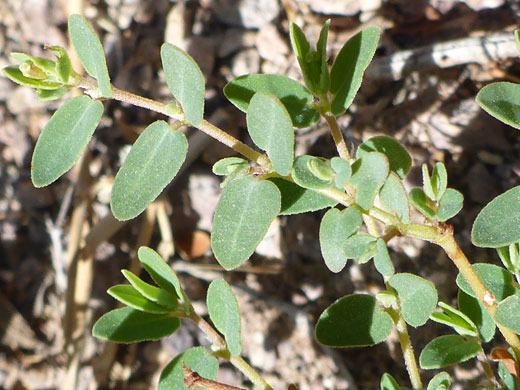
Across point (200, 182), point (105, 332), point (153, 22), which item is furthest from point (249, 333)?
point (153, 22)

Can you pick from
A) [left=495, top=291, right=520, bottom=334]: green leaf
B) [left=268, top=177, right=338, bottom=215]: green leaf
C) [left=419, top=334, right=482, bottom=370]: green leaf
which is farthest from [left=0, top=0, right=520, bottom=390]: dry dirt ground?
[left=268, top=177, right=338, bottom=215]: green leaf

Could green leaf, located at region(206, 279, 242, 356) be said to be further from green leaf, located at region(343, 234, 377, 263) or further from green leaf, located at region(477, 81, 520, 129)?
green leaf, located at region(477, 81, 520, 129)

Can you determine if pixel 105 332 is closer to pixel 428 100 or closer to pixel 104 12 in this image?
pixel 428 100

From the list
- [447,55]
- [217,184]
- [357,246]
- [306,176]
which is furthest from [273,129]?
[217,184]

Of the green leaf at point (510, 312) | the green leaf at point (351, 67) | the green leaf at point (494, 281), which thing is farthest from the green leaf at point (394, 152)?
the green leaf at point (510, 312)

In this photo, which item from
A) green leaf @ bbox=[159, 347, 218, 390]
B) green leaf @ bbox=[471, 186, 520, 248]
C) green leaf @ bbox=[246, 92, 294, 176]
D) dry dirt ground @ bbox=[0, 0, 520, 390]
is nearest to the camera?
green leaf @ bbox=[246, 92, 294, 176]

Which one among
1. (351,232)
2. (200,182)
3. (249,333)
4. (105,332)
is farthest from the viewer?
(200,182)

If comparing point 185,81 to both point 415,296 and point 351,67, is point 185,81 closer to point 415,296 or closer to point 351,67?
point 351,67
